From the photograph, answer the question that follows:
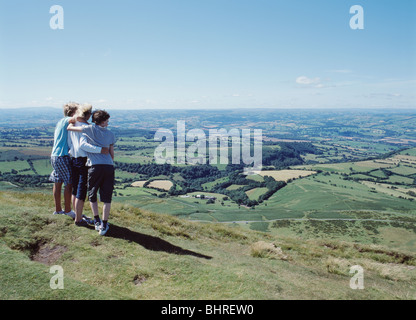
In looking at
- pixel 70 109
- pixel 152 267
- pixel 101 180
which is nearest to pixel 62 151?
pixel 70 109

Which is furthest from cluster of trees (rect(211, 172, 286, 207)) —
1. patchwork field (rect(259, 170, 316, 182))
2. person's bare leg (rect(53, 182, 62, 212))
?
person's bare leg (rect(53, 182, 62, 212))

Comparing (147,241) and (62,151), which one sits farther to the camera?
(147,241)

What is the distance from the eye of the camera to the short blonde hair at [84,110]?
8.12 metres

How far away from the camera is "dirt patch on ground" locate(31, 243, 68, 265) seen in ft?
23.0

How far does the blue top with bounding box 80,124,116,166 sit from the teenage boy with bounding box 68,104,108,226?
152mm

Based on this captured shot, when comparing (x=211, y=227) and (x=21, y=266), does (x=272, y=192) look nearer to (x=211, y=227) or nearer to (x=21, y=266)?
(x=211, y=227)

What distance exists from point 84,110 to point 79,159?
1679 millimetres

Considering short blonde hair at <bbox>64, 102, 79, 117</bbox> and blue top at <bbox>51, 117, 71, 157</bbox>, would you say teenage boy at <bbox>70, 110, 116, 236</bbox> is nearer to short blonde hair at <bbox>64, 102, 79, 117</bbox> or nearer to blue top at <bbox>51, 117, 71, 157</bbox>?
blue top at <bbox>51, 117, 71, 157</bbox>

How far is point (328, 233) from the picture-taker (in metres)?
62.1

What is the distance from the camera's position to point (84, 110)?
814cm

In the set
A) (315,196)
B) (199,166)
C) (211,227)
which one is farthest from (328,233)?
(199,166)

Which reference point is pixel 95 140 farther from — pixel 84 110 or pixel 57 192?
pixel 57 192
